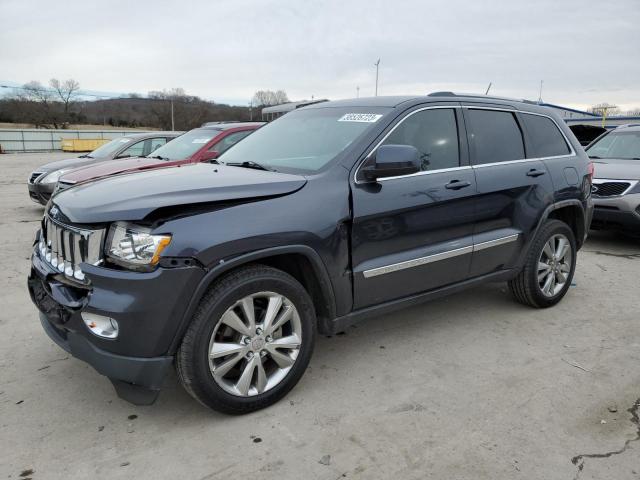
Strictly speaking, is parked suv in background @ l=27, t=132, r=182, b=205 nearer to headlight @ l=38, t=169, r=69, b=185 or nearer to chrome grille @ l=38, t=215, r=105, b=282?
headlight @ l=38, t=169, r=69, b=185

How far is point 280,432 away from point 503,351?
189 cm

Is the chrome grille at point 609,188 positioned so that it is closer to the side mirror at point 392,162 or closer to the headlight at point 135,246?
the side mirror at point 392,162

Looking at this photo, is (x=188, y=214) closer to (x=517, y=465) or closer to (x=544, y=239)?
(x=517, y=465)

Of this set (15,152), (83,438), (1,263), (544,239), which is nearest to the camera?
(83,438)

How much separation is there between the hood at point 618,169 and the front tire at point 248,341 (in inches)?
226

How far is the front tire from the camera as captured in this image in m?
2.65

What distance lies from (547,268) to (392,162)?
2.25 metres

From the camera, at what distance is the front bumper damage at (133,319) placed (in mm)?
2480

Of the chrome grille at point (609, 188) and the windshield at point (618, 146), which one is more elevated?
the windshield at point (618, 146)

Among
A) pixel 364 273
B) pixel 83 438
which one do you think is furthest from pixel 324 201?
pixel 83 438

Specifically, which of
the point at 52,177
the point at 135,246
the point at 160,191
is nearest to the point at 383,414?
the point at 135,246

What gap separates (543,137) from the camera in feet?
15.1

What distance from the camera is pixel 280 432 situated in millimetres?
2777

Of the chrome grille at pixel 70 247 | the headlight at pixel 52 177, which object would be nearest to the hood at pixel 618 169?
A: the chrome grille at pixel 70 247
